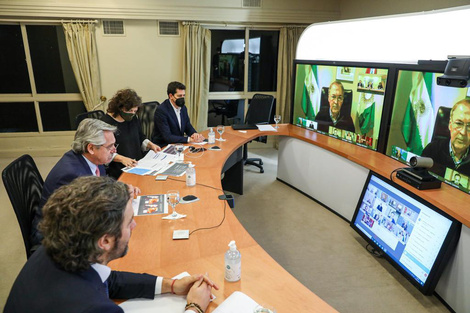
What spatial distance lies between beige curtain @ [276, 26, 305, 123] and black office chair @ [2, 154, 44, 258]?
4074 millimetres

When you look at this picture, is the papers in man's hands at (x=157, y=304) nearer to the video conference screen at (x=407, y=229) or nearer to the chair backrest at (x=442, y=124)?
the video conference screen at (x=407, y=229)

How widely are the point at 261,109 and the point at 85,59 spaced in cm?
287

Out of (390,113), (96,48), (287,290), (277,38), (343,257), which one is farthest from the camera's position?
(277,38)

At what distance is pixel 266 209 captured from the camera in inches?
146

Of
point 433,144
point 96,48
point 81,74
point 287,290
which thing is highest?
point 96,48

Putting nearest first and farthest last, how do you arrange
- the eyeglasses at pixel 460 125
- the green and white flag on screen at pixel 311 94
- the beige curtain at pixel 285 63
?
the eyeglasses at pixel 460 125
the green and white flag on screen at pixel 311 94
the beige curtain at pixel 285 63

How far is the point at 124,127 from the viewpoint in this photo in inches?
116

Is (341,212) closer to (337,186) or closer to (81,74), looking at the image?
(337,186)

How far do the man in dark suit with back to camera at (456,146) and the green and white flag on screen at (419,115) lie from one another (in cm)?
14

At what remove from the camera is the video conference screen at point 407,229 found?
2158 mm

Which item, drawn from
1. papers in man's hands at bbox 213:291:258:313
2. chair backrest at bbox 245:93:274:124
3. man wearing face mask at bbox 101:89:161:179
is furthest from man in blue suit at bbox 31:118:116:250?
chair backrest at bbox 245:93:274:124

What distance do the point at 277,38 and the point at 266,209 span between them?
11.3ft

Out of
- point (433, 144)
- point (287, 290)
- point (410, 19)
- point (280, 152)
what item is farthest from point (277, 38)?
point (287, 290)

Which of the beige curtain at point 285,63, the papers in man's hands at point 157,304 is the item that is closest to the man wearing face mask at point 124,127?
the papers in man's hands at point 157,304
